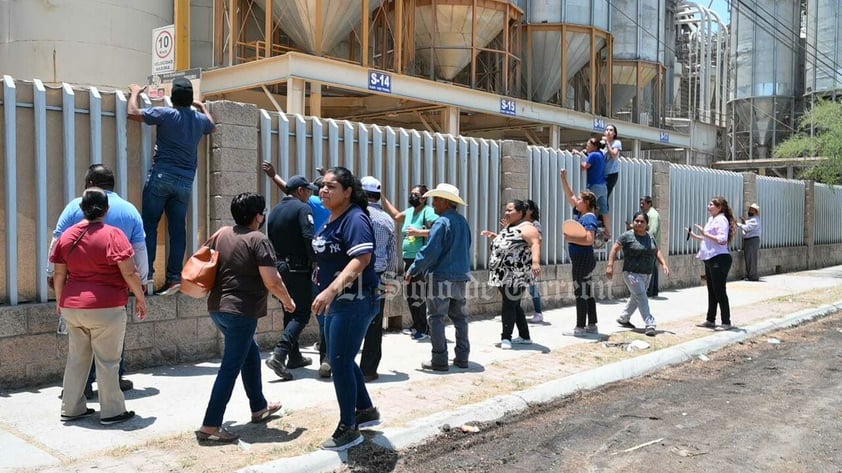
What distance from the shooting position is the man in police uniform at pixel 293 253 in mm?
6773

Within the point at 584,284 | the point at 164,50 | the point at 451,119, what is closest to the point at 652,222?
the point at 584,284

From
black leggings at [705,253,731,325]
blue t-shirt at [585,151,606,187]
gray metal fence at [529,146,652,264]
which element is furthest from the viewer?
gray metal fence at [529,146,652,264]

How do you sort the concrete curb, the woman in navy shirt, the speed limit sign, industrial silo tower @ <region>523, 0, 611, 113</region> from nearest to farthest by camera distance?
the concrete curb
the woman in navy shirt
the speed limit sign
industrial silo tower @ <region>523, 0, 611, 113</region>

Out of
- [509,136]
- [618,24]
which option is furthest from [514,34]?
[618,24]

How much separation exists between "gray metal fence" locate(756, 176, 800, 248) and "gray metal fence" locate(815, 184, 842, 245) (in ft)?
4.21

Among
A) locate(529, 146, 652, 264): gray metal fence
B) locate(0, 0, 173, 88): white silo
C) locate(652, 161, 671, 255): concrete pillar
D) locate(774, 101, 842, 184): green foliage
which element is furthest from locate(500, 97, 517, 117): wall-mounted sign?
locate(0, 0, 173, 88): white silo

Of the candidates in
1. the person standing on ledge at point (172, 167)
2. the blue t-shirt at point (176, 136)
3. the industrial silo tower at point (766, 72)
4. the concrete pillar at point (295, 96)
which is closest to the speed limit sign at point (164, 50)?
Answer: the person standing on ledge at point (172, 167)

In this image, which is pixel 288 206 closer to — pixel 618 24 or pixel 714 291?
pixel 714 291

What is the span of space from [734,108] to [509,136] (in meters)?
17.6

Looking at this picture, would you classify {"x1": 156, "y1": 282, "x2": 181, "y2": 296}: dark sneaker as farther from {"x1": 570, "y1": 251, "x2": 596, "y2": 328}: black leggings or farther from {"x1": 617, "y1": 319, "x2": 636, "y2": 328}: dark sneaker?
{"x1": 617, "y1": 319, "x2": 636, "y2": 328}: dark sneaker

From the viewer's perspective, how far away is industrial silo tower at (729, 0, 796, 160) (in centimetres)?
3616

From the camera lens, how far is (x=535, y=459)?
16.1ft

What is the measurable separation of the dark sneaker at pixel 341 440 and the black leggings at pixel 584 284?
534cm

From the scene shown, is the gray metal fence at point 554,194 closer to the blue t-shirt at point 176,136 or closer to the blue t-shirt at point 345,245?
the blue t-shirt at point 176,136
